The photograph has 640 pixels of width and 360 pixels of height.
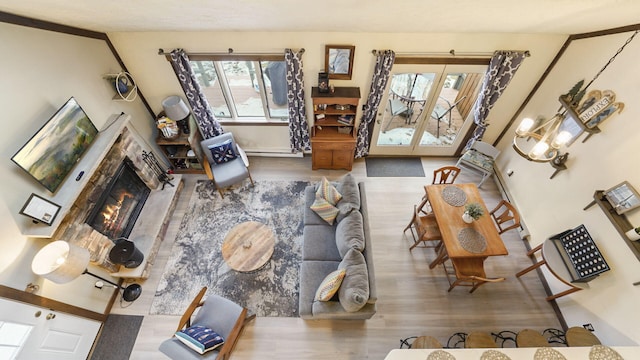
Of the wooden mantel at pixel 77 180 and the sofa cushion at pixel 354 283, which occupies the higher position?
the wooden mantel at pixel 77 180

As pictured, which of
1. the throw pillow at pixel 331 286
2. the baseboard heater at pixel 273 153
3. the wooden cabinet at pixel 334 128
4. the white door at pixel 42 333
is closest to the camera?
the white door at pixel 42 333

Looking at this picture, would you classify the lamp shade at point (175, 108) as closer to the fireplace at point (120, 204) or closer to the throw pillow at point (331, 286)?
the fireplace at point (120, 204)

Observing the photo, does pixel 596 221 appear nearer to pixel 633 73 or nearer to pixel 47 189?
pixel 633 73

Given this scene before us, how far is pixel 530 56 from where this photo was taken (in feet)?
12.5

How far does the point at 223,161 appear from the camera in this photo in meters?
4.69

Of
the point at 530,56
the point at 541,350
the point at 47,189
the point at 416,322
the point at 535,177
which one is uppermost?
the point at 530,56

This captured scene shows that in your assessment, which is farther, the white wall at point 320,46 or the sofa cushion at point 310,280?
the white wall at point 320,46

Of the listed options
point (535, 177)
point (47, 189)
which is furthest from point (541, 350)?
point (47, 189)

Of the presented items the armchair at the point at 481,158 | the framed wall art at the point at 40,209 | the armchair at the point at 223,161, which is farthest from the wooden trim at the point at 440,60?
the framed wall art at the point at 40,209

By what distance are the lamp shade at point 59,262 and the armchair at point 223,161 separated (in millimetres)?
1995

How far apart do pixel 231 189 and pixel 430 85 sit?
3.77 m

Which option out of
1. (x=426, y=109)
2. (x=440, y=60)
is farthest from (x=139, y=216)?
(x=440, y=60)

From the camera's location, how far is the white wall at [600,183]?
2775 millimetres

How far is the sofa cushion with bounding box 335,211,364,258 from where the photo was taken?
3328 mm
